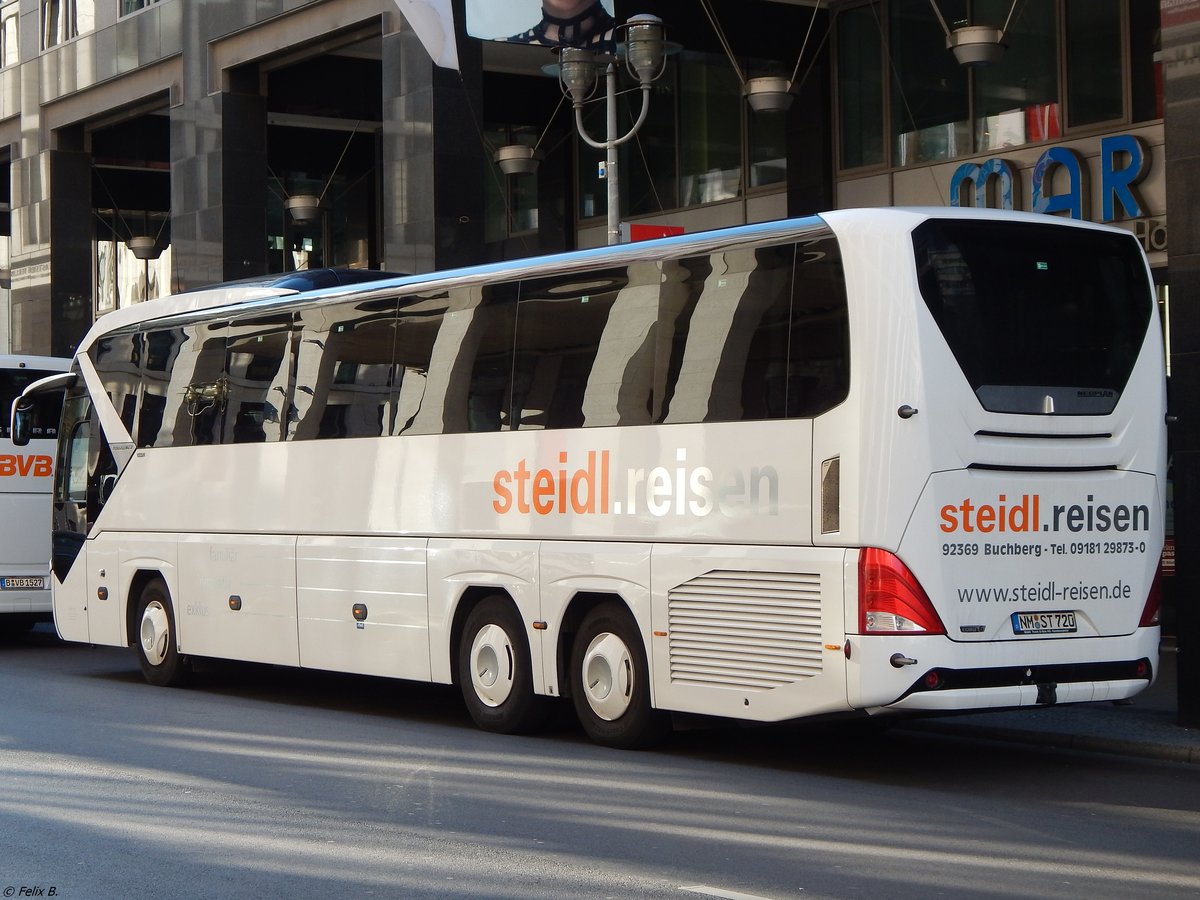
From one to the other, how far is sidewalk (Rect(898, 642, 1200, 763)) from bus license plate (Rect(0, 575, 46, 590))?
1191 centimetres

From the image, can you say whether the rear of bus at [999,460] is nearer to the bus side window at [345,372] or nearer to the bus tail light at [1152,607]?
the bus tail light at [1152,607]

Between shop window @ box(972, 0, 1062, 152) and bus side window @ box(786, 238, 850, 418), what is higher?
shop window @ box(972, 0, 1062, 152)

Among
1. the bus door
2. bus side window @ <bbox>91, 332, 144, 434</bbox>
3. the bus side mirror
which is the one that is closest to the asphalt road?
the bus door

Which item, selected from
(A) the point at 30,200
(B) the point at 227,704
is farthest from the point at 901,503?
(A) the point at 30,200

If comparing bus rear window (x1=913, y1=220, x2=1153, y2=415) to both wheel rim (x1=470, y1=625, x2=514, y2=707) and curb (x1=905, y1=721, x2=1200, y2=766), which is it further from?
wheel rim (x1=470, y1=625, x2=514, y2=707)

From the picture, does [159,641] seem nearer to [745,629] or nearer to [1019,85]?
[745,629]

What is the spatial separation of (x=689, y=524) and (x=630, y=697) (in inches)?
50.8

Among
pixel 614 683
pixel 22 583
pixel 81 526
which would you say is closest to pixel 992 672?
pixel 614 683

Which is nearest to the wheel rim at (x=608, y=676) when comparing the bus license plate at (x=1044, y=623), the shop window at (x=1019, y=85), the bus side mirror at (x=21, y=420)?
the bus license plate at (x=1044, y=623)

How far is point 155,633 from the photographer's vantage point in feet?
55.1

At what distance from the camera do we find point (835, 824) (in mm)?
8953

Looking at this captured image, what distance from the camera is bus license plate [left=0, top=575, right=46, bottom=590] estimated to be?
69.3 feet

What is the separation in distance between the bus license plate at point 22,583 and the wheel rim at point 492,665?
9.93 metres

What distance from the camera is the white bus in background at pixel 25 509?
21.2 m
